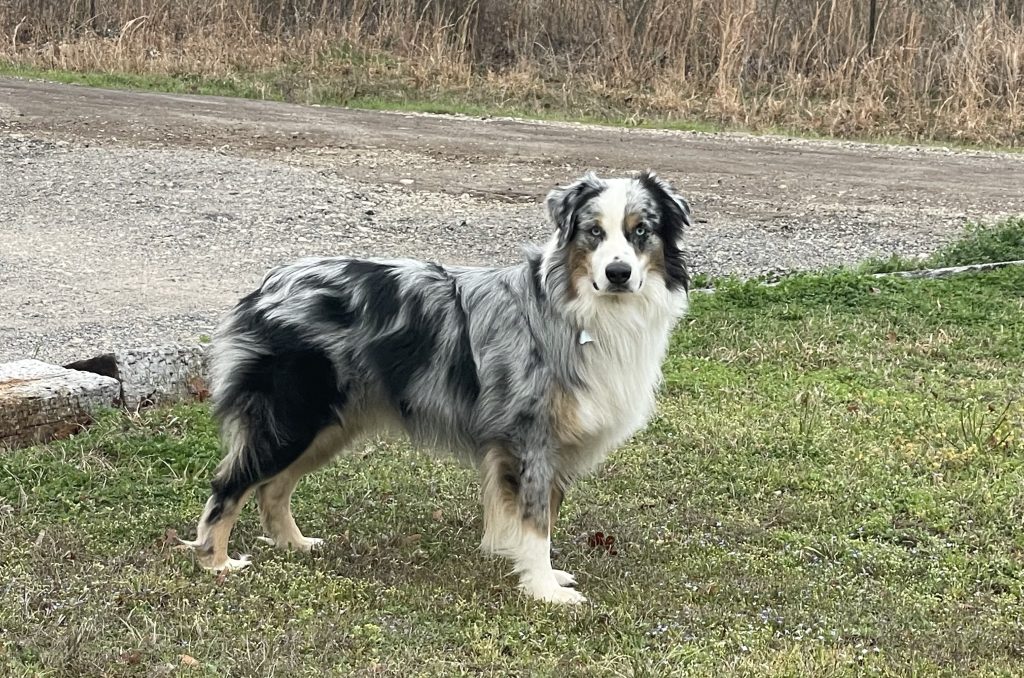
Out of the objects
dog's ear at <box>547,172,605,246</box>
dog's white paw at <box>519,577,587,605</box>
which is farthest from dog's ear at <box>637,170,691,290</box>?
dog's white paw at <box>519,577,587,605</box>

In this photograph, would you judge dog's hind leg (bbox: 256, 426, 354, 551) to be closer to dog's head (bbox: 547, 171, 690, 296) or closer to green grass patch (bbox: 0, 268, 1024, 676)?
green grass patch (bbox: 0, 268, 1024, 676)

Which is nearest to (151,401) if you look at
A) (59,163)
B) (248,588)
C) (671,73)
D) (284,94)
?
(248,588)

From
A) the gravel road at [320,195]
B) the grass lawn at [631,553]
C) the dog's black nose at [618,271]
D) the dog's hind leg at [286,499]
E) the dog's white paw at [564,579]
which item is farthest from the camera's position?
the gravel road at [320,195]

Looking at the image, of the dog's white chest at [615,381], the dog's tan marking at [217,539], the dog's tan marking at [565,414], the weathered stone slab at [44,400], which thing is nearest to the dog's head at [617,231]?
the dog's white chest at [615,381]

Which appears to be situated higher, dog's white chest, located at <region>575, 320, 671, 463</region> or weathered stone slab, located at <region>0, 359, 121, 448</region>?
dog's white chest, located at <region>575, 320, 671, 463</region>

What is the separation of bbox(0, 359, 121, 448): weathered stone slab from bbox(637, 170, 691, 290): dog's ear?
3015mm

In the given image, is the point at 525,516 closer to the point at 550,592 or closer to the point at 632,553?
the point at 550,592

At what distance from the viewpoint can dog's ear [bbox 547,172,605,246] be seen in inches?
191

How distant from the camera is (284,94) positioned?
16.6 meters

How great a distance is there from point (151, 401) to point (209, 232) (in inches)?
168

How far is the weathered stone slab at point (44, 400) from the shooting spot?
237 inches

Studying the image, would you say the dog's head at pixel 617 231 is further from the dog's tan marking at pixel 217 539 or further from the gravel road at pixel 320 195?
the gravel road at pixel 320 195

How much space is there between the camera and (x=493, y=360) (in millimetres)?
5023

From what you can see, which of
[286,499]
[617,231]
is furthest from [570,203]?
[286,499]
